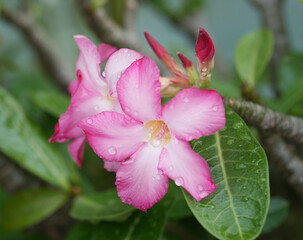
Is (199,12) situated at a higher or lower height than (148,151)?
lower

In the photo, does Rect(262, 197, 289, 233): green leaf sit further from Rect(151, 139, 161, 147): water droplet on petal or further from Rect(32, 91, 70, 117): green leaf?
Rect(32, 91, 70, 117): green leaf

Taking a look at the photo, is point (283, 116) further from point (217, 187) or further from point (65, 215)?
point (65, 215)

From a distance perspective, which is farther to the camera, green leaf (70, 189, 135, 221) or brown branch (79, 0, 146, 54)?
brown branch (79, 0, 146, 54)

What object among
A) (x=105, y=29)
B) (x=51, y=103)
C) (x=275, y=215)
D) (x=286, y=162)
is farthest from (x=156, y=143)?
(x=105, y=29)

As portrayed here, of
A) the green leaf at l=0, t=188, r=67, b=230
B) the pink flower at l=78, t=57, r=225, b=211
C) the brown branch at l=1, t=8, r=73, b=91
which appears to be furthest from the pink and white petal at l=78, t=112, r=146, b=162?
the brown branch at l=1, t=8, r=73, b=91

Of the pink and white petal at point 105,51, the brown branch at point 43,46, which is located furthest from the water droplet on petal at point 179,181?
the brown branch at point 43,46

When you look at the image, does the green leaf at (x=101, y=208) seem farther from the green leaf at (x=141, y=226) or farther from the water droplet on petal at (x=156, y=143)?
the water droplet on petal at (x=156, y=143)

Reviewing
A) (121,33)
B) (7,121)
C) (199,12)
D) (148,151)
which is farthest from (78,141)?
(199,12)

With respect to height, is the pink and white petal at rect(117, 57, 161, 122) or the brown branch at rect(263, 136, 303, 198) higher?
the pink and white petal at rect(117, 57, 161, 122)
